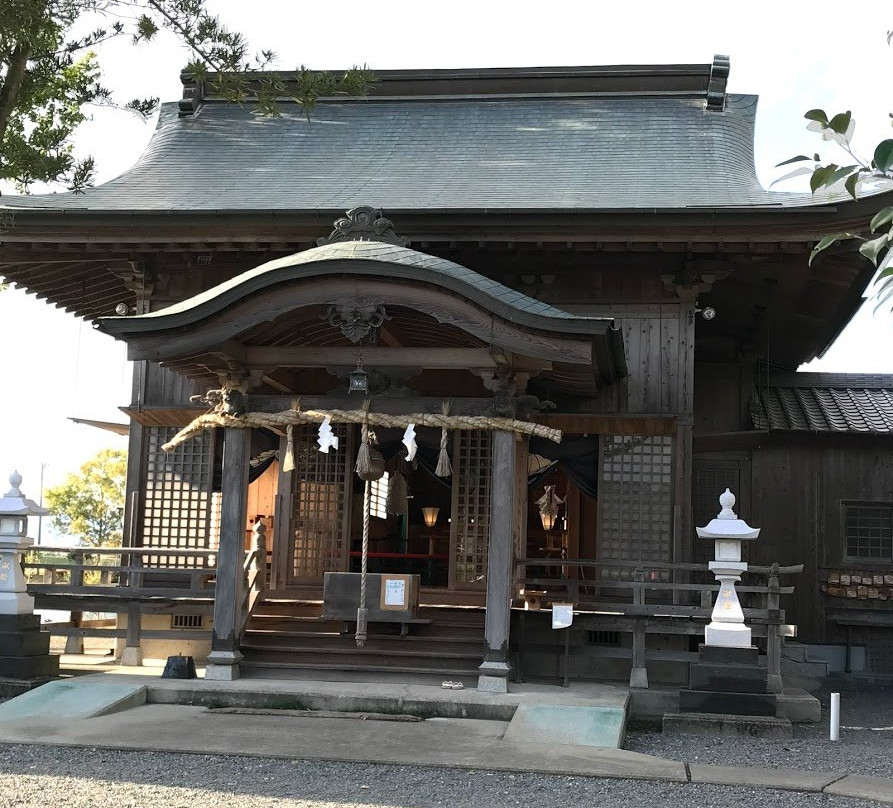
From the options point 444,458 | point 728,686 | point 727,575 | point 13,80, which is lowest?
point 728,686

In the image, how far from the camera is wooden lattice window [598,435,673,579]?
1252cm

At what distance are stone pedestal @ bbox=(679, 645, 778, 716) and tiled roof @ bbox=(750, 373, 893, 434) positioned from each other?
19.1 feet

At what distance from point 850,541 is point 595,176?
238 inches

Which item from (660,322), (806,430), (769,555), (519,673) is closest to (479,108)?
(660,322)

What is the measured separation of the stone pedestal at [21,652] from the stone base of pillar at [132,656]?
100cm

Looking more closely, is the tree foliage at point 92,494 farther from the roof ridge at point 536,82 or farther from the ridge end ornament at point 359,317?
the ridge end ornament at point 359,317

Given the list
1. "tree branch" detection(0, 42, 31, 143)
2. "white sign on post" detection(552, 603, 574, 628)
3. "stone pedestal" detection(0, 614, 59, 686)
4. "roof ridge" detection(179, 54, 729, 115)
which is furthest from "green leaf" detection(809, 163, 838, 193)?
"roof ridge" detection(179, 54, 729, 115)

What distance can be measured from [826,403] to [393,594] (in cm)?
799

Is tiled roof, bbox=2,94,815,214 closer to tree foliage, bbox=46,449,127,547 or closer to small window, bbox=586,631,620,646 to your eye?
small window, bbox=586,631,620,646

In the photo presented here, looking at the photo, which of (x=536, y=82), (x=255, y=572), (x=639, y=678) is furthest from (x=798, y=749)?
(x=536, y=82)

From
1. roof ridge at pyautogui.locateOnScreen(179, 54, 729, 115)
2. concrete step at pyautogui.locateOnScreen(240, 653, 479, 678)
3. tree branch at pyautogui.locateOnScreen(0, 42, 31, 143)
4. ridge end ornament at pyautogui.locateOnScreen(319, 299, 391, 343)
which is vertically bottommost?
concrete step at pyautogui.locateOnScreen(240, 653, 479, 678)

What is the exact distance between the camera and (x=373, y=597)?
1115 centimetres

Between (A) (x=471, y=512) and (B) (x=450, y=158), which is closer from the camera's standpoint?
(A) (x=471, y=512)

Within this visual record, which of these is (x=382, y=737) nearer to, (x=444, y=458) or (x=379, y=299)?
(x=444, y=458)
